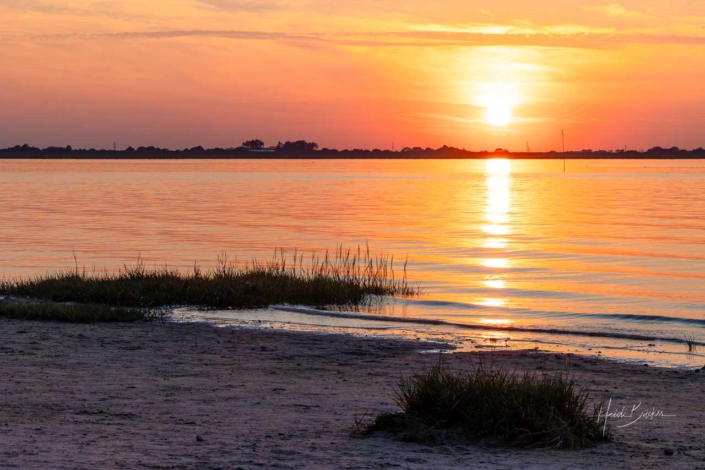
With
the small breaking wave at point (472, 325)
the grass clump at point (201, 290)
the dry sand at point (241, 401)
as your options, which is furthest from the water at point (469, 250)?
the dry sand at point (241, 401)

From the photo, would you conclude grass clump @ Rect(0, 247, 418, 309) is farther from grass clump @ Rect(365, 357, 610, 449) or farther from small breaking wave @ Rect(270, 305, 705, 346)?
grass clump @ Rect(365, 357, 610, 449)

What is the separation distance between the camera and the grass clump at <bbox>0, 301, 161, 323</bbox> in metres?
17.4

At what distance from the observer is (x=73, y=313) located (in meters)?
17.5

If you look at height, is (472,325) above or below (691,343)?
below

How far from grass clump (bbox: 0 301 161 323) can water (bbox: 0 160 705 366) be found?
2297 mm

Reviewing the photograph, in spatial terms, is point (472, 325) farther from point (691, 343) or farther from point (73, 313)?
point (73, 313)

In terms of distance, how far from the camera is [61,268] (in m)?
32.2

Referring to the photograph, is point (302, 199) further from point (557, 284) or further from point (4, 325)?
point (4, 325)

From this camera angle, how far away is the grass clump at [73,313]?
57.0 feet

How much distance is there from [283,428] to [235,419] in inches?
26.6

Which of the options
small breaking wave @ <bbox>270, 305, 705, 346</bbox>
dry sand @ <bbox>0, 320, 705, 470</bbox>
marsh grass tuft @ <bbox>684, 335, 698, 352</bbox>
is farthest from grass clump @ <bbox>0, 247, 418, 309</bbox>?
marsh grass tuft @ <bbox>684, 335, 698, 352</bbox>

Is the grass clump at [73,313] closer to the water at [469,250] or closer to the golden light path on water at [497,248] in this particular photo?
the water at [469,250]

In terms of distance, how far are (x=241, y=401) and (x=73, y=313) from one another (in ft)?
26.0

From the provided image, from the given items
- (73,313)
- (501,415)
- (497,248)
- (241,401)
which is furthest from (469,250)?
(501,415)
